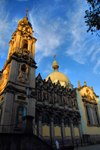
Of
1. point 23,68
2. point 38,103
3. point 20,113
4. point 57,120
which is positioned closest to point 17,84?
point 23,68

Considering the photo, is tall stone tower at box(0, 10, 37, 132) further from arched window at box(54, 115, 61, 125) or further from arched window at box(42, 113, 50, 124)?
arched window at box(54, 115, 61, 125)

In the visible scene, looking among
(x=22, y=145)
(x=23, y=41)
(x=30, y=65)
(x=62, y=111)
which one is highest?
(x=23, y=41)

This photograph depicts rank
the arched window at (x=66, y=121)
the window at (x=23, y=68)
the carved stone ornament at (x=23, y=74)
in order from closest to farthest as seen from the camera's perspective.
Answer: the carved stone ornament at (x=23, y=74) → the window at (x=23, y=68) → the arched window at (x=66, y=121)

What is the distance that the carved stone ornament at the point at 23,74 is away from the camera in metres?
20.2

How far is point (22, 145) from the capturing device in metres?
9.97

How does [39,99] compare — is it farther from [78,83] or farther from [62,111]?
[78,83]

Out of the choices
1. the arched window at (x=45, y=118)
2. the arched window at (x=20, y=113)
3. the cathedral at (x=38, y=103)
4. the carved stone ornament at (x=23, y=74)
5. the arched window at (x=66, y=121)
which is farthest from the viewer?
the arched window at (x=66, y=121)

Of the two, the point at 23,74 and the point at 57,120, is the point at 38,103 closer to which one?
the point at 57,120

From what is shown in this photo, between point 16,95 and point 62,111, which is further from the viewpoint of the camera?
point 62,111

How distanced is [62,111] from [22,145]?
16.3 m

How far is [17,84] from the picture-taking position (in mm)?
19281

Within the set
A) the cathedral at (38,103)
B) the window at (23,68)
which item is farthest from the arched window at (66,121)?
the window at (23,68)

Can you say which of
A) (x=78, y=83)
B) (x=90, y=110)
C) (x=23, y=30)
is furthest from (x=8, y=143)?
(x=78, y=83)

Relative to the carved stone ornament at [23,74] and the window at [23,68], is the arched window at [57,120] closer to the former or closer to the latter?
the carved stone ornament at [23,74]
